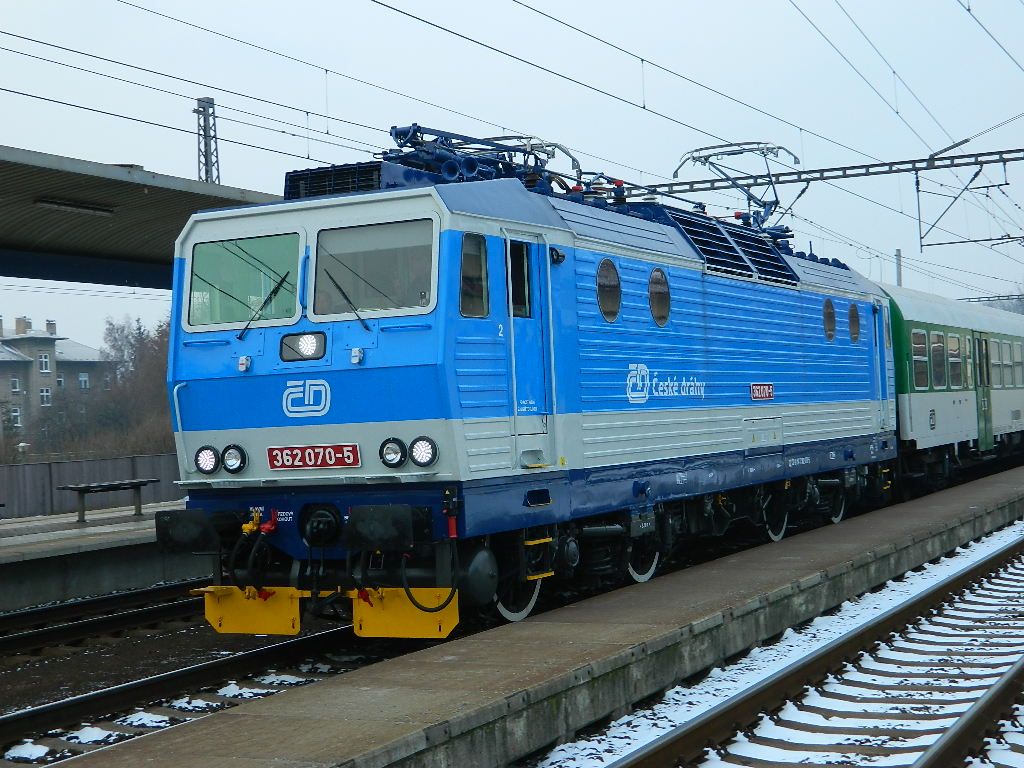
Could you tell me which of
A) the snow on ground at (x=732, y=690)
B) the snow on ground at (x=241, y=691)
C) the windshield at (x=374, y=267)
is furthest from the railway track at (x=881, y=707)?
the windshield at (x=374, y=267)

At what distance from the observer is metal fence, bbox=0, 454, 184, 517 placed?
64.0 feet

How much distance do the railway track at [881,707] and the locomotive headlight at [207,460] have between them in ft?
13.8

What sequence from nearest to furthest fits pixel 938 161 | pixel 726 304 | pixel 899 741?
pixel 899 741 < pixel 726 304 < pixel 938 161

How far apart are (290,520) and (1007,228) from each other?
35055 mm

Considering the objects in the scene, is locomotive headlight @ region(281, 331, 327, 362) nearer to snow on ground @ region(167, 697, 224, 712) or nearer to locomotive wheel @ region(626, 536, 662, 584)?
snow on ground @ region(167, 697, 224, 712)

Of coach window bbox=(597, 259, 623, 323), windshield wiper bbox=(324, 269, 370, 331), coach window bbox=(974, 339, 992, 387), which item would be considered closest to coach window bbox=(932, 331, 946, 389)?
coach window bbox=(974, 339, 992, 387)

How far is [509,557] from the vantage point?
960 centimetres

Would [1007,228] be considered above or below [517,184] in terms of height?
above

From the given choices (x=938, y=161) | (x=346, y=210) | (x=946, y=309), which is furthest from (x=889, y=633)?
(x=938, y=161)

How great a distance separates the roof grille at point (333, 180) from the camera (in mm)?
9289

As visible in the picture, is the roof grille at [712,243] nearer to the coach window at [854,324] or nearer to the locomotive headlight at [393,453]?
the coach window at [854,324]

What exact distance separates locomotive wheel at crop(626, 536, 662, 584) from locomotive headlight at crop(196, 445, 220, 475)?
420 cm

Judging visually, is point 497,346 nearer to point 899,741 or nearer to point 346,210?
point 346,210

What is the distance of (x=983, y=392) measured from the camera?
78.8 ft
